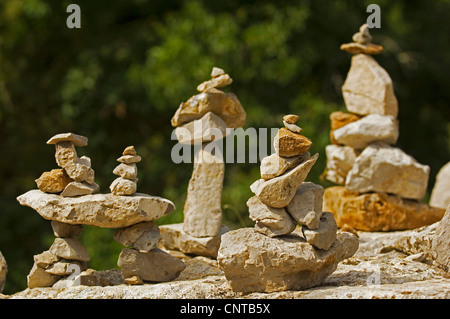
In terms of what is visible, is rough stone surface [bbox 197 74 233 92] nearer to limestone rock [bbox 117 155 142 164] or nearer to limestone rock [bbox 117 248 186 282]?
limestone rock [bbox 117 155 142 164]

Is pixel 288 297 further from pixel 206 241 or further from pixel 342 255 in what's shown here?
pixel 206 241

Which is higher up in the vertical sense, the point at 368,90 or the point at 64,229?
the point at 368,90

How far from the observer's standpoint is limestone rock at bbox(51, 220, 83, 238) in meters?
5.90

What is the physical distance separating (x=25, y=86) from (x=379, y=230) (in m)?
7.62

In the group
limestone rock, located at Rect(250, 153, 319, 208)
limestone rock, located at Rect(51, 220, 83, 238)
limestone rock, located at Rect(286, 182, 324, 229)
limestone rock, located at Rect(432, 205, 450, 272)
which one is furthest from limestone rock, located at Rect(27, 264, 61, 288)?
limestone rock, located at Rect(432, 205, 450, 272)

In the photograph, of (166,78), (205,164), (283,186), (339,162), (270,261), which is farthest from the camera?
(166,78)

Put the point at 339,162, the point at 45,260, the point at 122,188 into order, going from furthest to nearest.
→ the point at 339,162
the point at 45,260
the point at 122,188

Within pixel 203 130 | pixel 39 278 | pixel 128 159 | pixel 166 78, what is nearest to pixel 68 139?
pixel 128 159

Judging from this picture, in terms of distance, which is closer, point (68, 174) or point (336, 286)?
point (336, 286)

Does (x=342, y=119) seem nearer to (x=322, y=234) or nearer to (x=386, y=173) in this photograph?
(x=386, y=173)

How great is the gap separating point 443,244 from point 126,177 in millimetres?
2736

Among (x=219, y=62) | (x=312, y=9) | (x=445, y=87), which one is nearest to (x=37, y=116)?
(x=219, y=62)

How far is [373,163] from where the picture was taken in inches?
298

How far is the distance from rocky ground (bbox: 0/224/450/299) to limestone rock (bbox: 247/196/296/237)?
0.49 meters
